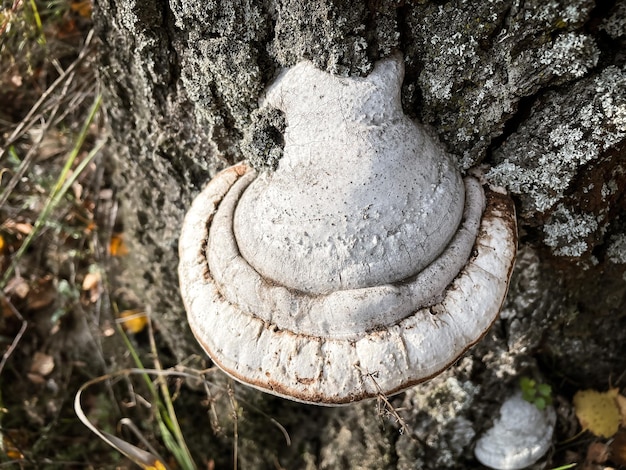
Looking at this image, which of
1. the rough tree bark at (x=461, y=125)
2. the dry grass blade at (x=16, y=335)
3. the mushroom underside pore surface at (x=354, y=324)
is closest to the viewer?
the mushroom underside pore surface at (x=354, y=324)

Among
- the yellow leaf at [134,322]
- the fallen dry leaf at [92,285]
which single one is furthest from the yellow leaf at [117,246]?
the yellow leaf at [134,322]

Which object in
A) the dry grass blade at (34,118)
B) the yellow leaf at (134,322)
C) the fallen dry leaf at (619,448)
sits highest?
the dry grass blade at (34,118)

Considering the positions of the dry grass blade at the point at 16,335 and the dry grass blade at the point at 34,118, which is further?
the dry grass blade at the point at 16,335

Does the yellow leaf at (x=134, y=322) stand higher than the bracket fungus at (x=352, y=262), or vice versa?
the bracket fungus at (x=352, y=262)

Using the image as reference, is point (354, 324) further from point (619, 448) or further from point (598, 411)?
point (619, 448)

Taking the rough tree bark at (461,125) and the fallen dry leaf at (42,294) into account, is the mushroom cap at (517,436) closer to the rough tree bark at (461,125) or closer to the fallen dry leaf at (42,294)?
the rough tree bark at (461,125)

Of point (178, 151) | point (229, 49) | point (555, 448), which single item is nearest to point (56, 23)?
point (178, 151)

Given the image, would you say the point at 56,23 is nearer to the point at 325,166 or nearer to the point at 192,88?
the point at 192,88

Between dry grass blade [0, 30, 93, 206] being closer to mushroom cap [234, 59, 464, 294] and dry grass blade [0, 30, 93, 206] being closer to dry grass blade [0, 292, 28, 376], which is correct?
dry grass blade [0, 292, 28, 376]
